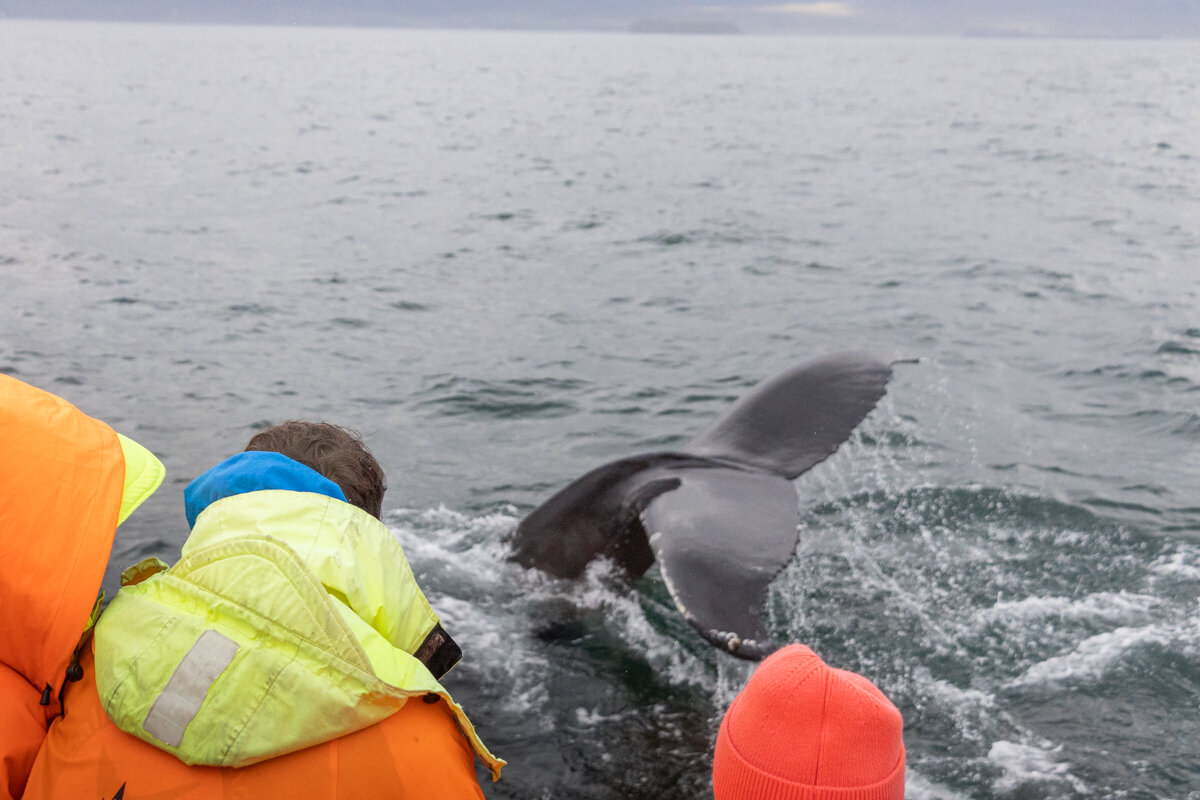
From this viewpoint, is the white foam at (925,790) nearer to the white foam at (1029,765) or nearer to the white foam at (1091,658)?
the white foam at (1029,765)

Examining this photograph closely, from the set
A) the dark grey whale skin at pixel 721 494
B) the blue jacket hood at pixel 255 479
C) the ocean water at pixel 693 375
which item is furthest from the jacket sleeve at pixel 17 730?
the ocean water at pixel 693 375

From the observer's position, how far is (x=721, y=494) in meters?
3.74

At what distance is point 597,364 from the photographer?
31.7 feet

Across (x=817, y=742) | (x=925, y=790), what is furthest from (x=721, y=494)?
(x=817, y=742)

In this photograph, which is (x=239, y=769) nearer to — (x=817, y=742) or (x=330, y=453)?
(x=330, y=453)

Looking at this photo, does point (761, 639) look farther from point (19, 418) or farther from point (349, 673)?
point (19, 418)

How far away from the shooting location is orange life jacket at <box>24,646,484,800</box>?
2197 mm

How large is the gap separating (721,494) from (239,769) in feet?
6.41

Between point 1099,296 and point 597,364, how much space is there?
5.83 metres

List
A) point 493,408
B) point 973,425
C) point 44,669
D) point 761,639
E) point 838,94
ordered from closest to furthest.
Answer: point 44,669 → point 761,639 → point 973,425 → point 493,408 → point 838,94

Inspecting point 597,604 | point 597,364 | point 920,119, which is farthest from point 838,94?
point 597,604

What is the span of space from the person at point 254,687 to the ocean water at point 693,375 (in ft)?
5.56

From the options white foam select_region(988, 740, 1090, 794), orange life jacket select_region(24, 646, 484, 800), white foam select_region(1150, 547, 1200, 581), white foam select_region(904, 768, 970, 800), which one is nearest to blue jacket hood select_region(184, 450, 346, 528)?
orange life jacket select_region(24, 646, 484, 800)

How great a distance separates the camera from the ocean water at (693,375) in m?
4.35
